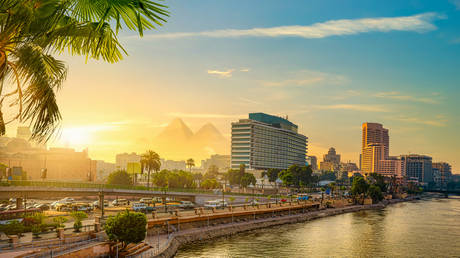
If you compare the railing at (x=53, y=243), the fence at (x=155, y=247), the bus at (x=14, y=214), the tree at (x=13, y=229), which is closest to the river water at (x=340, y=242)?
the fence at (x=155, y=247)

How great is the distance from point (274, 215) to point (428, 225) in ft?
131

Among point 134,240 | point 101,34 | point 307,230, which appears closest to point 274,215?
point 307,230

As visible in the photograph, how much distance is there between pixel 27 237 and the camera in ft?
139

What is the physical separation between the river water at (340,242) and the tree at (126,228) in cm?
1550

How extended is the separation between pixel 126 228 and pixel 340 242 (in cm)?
4627

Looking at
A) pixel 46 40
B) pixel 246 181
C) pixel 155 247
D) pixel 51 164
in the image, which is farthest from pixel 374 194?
pixel 46 40

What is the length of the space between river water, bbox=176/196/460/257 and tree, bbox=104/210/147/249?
50.8 feet

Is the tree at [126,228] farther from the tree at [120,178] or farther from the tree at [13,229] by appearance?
the tree at [120,178]

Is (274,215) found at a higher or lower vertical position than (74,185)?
lower

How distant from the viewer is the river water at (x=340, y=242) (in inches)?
2494

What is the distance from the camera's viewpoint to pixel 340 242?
74.4 m

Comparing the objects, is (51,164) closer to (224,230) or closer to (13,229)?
(224,230)

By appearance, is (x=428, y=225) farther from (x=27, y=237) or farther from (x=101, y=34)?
(x=101, y=34)

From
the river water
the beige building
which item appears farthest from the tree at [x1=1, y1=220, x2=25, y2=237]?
the beige building
